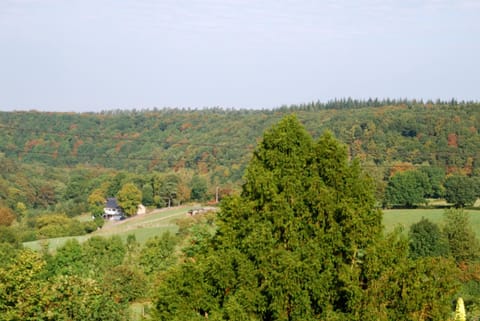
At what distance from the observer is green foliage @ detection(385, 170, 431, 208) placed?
80938mm

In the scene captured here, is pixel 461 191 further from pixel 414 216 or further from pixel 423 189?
pixel 414 216

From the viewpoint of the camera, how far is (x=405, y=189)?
81250 mm

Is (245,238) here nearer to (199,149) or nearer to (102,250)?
(102,250)

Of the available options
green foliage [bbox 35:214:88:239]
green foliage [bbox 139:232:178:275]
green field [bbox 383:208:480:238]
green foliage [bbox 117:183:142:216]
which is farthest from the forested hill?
green foliage [bbox 139:232:178:275]

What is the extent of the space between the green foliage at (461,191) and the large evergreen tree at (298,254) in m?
69.8

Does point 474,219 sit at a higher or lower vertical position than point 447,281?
lower

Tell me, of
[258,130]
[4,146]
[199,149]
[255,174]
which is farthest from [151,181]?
[255,174]

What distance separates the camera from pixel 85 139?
477 ft

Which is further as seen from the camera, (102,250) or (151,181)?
(151,181)

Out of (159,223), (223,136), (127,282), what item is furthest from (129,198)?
(127,282)

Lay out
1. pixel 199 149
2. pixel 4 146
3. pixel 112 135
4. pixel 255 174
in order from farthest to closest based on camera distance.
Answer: pixel 112 135 < pixel 4 146 < pixel 199 149 < pixel 255 174

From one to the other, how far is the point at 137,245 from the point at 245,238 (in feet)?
150

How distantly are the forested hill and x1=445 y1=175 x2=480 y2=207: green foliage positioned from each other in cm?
814

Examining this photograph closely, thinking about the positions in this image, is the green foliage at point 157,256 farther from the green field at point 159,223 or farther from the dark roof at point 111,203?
the dark roof at point 111,203
